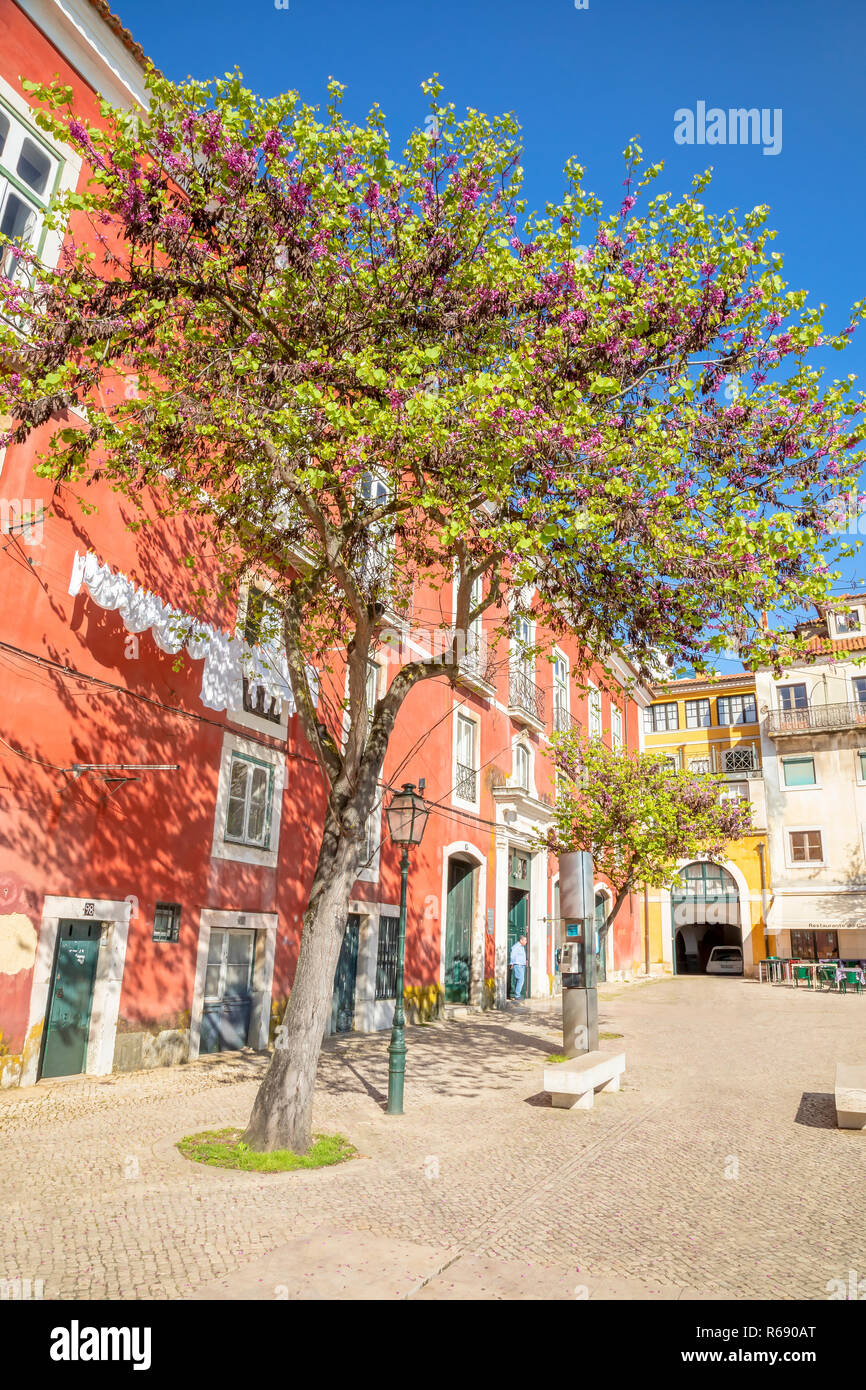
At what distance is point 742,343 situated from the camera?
8.38m

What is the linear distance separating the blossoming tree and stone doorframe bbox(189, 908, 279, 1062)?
16.2ft

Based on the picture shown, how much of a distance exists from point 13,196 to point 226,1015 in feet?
36.7

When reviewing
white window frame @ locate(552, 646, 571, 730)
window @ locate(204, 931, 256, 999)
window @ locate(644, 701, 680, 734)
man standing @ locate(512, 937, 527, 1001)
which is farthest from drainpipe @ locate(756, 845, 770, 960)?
window @ locate(204, 931, 256, 999)

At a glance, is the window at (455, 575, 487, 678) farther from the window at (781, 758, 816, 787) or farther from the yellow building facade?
the window at (781, 758, 816, 787)

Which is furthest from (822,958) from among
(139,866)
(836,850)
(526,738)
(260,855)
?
(139,866)

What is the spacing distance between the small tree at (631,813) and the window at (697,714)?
2196cm

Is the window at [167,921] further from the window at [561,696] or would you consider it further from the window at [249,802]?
the window at [561,696]

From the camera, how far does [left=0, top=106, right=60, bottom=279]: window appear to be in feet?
A: 33.8

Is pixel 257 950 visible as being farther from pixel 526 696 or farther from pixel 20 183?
pixel 526 696

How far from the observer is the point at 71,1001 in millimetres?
10367

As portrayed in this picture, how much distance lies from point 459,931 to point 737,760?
23.7 metres

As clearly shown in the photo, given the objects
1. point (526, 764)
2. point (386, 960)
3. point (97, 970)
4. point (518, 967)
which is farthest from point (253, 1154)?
point (526, 764)

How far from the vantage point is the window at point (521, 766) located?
2352cm

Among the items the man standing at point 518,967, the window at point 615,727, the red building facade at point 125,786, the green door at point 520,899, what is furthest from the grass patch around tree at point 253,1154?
the window at point 615,727
